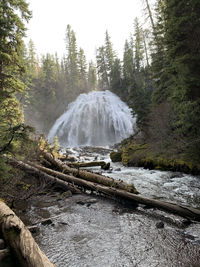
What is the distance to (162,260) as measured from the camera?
3.10 metres

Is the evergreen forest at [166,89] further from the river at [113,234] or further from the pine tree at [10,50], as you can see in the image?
the river at [113,234]

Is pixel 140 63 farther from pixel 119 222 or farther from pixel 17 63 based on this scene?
pixel 119 222

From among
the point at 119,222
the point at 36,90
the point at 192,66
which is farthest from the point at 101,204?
the point at 36,90

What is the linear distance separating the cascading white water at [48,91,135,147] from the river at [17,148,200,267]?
27834mm

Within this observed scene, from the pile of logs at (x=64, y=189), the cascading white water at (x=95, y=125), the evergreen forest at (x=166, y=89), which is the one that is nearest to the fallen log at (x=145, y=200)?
the pile of logs at (x=64, y=189)

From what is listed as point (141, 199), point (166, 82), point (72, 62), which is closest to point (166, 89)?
point (166, 82)

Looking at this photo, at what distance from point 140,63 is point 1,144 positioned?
52.1m

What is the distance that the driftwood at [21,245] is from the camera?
6.61ft

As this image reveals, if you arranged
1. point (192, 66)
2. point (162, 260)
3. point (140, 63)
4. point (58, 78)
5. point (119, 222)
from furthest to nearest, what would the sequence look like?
point (58, 78) < point (140, 63) < point (192, 66) < point (119, 222) < point (162, 260)

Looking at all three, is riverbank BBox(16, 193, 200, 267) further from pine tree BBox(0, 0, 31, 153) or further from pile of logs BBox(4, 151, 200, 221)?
pine tree BBox(0, 0, 31, 153)

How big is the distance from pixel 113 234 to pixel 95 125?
33.0 m

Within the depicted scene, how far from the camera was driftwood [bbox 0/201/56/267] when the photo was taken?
2014 millimetres

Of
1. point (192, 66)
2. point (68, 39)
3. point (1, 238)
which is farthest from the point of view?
point (68, 39)

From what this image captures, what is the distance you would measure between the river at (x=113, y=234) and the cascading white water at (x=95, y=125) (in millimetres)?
27834
